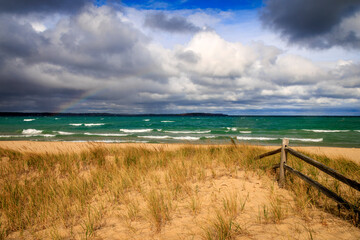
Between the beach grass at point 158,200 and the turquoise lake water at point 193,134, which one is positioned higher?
the beach grass at point 158,200

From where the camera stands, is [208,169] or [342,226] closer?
[342,226]

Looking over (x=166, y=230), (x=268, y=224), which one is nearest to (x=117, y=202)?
(x=166, y=230)

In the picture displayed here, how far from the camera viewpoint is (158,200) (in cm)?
462

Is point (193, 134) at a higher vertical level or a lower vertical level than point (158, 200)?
lower

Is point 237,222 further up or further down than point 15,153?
further down

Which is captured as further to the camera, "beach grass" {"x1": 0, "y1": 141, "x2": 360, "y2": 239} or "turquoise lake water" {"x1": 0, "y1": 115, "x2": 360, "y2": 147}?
"turquoise lake water" {"x1": 0, "y1": 115, "x2": 360, "y2": 147}

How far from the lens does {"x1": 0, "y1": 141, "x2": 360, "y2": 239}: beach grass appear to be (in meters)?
3.93

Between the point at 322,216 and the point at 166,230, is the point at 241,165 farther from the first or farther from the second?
the point at 166,230

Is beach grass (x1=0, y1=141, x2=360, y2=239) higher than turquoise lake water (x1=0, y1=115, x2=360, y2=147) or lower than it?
higher

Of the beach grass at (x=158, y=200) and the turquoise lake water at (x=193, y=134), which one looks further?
the turquoise lake water at (x=193, y=134)

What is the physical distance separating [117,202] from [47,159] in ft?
17.1

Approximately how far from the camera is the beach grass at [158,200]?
12.9 ft

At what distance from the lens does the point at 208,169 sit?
278 inches

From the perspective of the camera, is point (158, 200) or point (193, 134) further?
point (193, 134)
